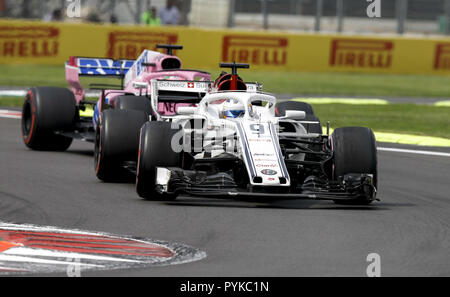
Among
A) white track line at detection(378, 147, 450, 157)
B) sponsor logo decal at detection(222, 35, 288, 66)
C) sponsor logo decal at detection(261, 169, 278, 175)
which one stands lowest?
white track line at detection(378, 147, 450, 157)

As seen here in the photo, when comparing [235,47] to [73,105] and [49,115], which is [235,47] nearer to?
[73,105]

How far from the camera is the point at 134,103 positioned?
12641 millimetres

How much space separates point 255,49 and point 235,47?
2.26 feet

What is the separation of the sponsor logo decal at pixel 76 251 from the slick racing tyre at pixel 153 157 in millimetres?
1668

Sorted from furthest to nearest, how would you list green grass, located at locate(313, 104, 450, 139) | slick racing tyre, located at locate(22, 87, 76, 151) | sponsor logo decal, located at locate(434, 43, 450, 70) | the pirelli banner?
sponsor logo decal, located at locate(434, 43, 450, 70) < the pirelli banner < green grass, located at locate(313, 104, 450, 139) < slick racing tyre, located at locate(22, 87, 76, 151)

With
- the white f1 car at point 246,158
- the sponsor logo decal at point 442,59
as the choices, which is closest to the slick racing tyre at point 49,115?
the white f1 car at point 246,158

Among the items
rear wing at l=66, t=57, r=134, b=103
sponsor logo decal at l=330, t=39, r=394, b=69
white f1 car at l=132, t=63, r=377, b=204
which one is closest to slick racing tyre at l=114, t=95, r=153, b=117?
white f1 car at l=132, t=63, r=377, b=204

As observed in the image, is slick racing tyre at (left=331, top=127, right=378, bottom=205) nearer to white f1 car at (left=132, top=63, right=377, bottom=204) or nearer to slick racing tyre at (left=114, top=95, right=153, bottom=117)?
white f1 car at (left=132, top=63, right=377, bottom=204)

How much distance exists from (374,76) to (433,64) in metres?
2.43

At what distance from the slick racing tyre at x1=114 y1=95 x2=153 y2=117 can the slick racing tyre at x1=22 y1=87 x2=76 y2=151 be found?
1368mm

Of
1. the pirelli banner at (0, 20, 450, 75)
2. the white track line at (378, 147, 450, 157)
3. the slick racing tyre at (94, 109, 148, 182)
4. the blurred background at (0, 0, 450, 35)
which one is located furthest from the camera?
the blurred background at (0, 0, 450, 35)

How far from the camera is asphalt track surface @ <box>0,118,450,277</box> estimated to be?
7.25 metres

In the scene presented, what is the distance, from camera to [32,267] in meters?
6.93

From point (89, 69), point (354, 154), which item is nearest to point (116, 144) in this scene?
point (354, 154)
